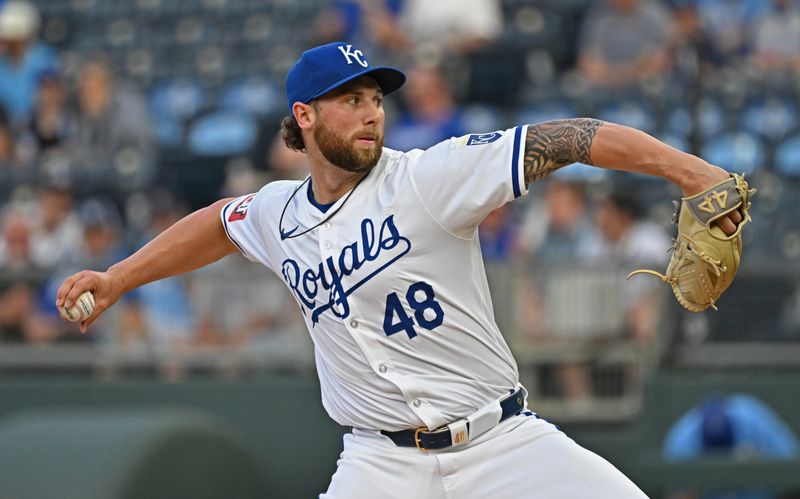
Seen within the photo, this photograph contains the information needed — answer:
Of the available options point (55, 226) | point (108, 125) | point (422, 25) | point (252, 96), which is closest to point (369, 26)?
point (422, 25)

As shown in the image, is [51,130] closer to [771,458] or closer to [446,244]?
→ [771,458]

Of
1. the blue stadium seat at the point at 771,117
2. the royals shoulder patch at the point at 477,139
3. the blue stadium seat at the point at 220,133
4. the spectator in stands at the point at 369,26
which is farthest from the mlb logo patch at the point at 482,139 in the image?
the blue stadium seat at the point at 220,133

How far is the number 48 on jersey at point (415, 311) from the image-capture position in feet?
14.6

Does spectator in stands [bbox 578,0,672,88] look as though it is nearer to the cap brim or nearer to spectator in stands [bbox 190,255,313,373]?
spectator in stands [bbox 190,255,313,373]

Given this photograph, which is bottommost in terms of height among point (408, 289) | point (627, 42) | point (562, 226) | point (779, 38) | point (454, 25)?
point (562, 226)

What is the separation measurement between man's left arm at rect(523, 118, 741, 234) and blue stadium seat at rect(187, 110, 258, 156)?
24.5ft

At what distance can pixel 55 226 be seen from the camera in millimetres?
10219

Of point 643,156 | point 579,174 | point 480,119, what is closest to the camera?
point 643,156

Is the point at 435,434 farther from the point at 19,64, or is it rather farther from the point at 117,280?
the point at 19,64

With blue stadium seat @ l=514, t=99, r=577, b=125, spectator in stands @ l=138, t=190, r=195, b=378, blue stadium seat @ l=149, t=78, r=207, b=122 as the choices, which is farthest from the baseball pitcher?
blue stadium seat @ l=149, t=78, r=207, b=122

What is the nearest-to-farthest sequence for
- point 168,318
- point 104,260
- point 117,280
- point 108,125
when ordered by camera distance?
1. point 117,280
2. point 168,318
3. point 104,260
4. point 108,125

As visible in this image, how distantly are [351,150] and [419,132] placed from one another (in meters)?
4.82

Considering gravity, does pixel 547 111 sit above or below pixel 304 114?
below

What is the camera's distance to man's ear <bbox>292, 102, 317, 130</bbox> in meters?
4.66
